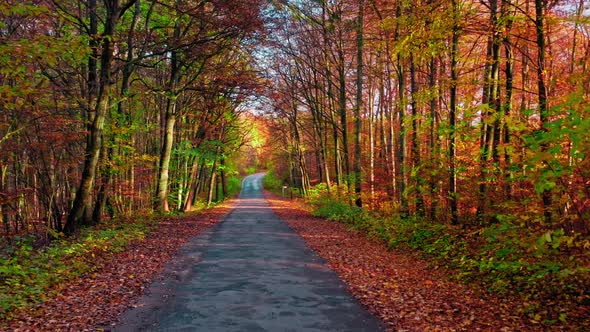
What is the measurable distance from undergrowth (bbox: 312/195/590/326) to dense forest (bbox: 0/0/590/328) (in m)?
0.05

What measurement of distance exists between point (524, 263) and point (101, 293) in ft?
23.1

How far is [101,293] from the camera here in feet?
23.4

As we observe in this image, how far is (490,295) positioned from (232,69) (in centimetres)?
1767

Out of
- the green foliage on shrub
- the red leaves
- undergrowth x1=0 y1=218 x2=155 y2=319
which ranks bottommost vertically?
the red leaves

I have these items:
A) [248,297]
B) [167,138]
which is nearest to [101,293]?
[248,297]

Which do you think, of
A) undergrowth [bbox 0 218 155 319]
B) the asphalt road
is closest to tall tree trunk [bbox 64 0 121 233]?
undergrowth [bbox 0 218 155 319]

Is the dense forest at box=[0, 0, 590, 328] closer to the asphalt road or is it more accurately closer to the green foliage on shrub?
the asphalt road

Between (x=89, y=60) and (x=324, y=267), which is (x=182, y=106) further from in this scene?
(x=324, y=267)

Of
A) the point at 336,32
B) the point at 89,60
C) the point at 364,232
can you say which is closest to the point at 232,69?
the point at 336,32

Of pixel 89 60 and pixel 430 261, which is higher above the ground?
pixel 89 60

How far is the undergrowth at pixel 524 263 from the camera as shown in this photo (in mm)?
5775

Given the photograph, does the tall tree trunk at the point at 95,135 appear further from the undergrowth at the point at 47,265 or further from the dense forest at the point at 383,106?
the undergrowth at the point at 47,265

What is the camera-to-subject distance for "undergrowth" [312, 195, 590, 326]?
5775mm

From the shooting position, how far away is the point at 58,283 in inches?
295
